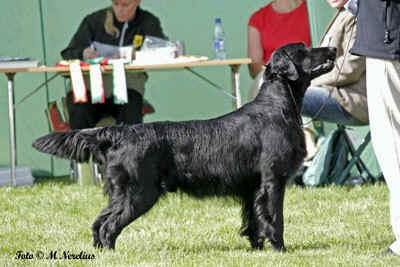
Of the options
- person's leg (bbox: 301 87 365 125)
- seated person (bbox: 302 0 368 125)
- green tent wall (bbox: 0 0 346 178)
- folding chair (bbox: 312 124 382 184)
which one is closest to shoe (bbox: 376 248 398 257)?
seated person (bbox: 302 0 368 125)

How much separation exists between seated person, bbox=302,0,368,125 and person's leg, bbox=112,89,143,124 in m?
1.65

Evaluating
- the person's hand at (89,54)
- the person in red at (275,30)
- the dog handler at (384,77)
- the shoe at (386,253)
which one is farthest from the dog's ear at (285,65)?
the person's hand at (89,54)

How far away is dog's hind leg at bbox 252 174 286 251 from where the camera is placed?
397cm

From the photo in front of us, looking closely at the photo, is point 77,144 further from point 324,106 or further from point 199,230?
point 324,106

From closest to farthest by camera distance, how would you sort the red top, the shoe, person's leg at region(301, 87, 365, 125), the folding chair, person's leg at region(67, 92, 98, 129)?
the shoe, person's leg at region(301, 87, 365, 125), the folding chair, person's leg at region(67, 92, 98, 129), the red top

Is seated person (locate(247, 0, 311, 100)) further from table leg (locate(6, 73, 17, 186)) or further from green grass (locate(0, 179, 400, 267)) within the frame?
table leg (locate(6, 73, 17, 186))

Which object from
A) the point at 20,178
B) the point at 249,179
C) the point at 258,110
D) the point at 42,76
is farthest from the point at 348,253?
the point at 42,76

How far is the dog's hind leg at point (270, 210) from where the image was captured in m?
3.97

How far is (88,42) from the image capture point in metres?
6.99

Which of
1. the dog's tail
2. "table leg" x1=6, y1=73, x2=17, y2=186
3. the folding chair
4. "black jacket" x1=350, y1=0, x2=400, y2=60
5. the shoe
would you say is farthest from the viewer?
"table leg" x1=6, y1=73, x2=17, y2=186

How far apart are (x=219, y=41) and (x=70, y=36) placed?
1.67 m

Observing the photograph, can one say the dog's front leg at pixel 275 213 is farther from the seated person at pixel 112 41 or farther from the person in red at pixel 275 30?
the person in red at pixel 275 30

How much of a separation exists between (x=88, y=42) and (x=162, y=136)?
3299 mm

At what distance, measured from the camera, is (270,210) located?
157 inches
